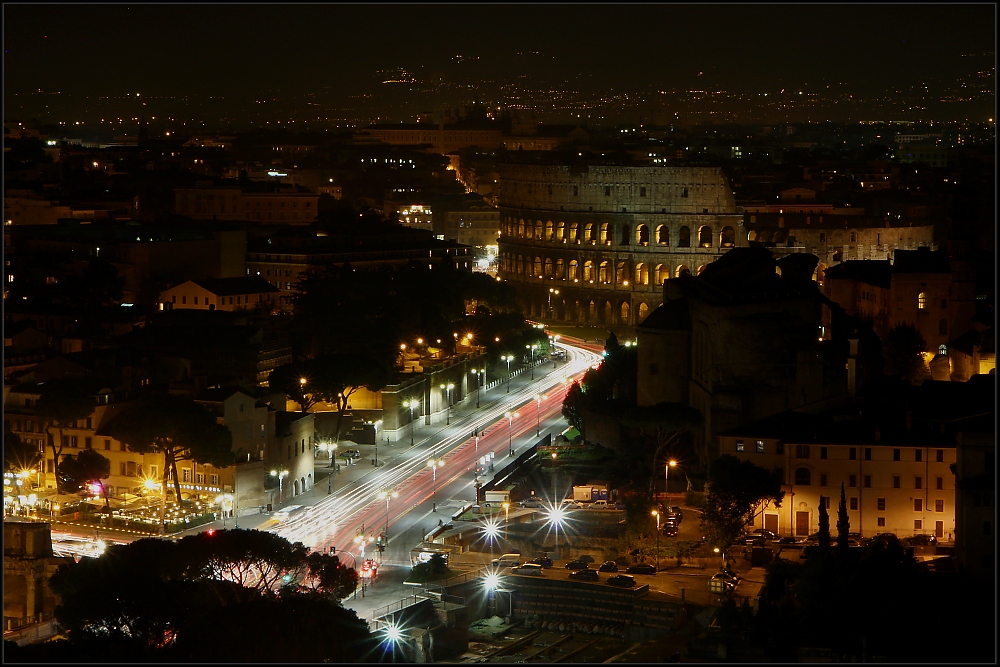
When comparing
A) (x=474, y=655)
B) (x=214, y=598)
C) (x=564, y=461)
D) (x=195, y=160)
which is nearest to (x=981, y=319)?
(x=564, y=461)

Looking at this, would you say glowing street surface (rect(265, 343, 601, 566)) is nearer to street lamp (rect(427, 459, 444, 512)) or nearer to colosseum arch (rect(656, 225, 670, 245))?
street lamp (rect(427, 459, 444, 512))

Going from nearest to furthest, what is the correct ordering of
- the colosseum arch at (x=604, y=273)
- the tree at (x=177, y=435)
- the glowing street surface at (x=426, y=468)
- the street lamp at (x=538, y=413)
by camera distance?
the glowing street surface at (x=426, y=468), the tree at (x=177, y=435), the street lamp at (x=538, y=413), the colosseum arch at (x=604, y=273)

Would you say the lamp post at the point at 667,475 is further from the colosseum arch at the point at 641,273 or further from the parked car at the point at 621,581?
the colosseum arch at the point at 641,273

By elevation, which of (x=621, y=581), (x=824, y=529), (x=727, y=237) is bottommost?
(x=621, y=581)

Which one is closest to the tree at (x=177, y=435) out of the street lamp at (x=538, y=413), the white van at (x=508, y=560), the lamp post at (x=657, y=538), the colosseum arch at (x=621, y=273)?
the white van at (x=508, y=560)

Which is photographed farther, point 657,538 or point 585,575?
point 657,538

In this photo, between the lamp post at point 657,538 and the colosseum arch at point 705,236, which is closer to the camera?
the lamp post at point 657,538

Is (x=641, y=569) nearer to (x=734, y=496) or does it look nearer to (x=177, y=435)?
(x=734, y=496)

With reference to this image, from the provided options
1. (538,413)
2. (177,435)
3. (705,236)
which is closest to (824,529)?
(177,435)
